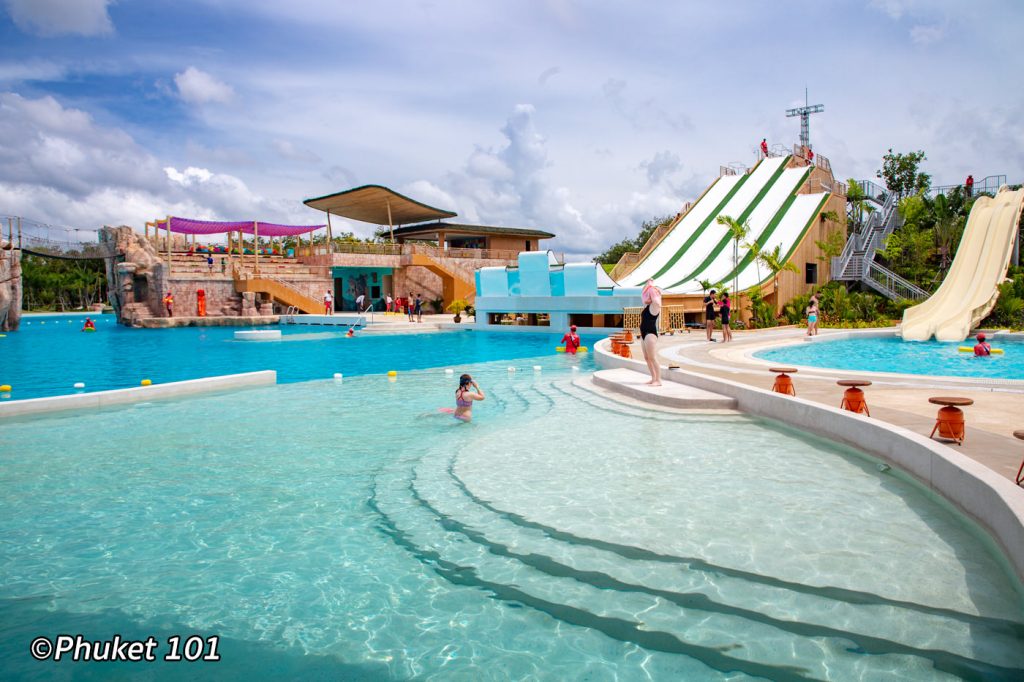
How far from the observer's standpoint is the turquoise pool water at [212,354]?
13.7 meters

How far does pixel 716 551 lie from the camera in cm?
431

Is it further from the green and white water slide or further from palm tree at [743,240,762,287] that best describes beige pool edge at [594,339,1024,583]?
palm tree at [743,240,762,287]

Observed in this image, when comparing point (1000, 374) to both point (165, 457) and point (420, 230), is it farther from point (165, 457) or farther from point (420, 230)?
point (420, 230)

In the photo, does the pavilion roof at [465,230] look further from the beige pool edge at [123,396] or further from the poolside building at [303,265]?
the beige pool edge at [123,396]

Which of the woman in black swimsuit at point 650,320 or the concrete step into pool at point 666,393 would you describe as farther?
the woman in black swimsuit at point 650,320

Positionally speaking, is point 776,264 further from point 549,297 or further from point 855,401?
point 855,401

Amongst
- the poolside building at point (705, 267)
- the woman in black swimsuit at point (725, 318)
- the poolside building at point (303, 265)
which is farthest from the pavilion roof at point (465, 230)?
the woman in black swimsuit at point (725, 318)

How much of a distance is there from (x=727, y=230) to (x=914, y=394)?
19.0m

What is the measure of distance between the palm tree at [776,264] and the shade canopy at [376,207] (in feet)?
62.8

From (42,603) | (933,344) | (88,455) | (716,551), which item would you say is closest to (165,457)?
(88,455)

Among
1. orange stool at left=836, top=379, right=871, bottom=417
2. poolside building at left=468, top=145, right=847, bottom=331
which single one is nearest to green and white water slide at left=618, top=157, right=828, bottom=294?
poolside building at left=468, top=145, right=847, bottom=331

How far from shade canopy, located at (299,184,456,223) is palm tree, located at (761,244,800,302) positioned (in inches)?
753

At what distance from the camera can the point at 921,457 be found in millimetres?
5242

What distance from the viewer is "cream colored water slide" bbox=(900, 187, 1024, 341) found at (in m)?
16.1
